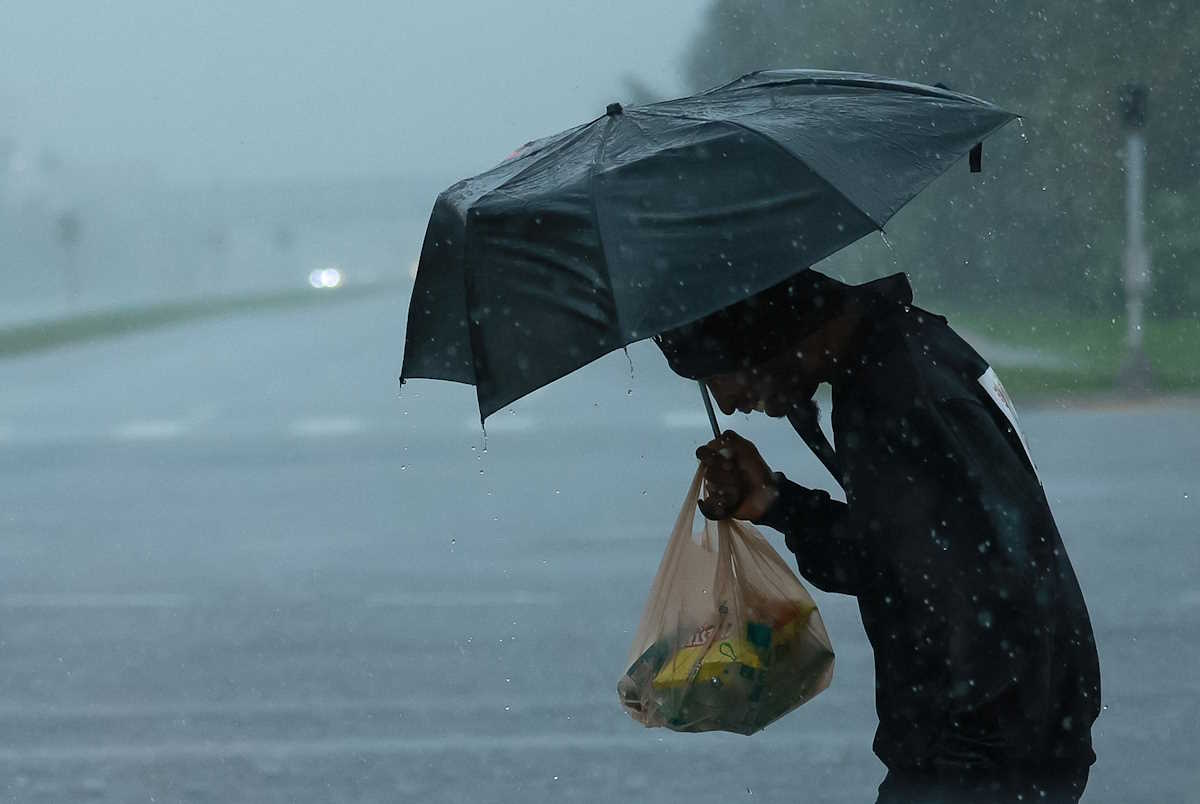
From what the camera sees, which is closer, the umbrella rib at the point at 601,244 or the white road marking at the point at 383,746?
the umbrella rib at the point at 601,244

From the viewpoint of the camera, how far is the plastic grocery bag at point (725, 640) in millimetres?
2613

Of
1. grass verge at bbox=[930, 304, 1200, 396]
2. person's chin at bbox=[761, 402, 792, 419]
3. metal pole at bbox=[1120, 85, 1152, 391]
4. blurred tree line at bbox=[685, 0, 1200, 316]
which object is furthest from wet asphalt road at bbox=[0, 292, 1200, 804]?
blurred tree line at bbox=[685, 0, 1200, 316]

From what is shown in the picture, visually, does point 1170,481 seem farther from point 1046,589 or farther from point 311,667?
point 1046,589

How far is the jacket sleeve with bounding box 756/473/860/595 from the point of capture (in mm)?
2354

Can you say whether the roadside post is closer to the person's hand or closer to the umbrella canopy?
the umbrella canopy

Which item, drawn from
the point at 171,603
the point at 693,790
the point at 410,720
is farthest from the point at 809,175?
the point at 171,603

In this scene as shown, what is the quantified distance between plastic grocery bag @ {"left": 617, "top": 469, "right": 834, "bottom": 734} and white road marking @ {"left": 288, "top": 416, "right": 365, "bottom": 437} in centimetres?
1307

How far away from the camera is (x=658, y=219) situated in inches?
92.0

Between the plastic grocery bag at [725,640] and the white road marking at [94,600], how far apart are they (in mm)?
5527

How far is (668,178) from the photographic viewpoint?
7.84 feet

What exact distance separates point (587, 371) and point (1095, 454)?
Answer: 13.0 metres

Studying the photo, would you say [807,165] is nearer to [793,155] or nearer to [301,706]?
[793,155]

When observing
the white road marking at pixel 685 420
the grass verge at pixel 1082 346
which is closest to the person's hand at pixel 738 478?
the white road marking at pixel 685 420

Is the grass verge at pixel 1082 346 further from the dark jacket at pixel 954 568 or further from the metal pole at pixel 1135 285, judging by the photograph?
the dark jacket at pixel 954 568
